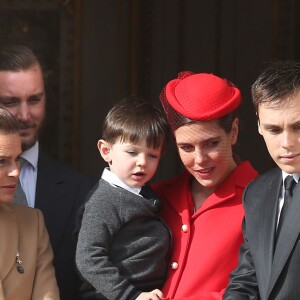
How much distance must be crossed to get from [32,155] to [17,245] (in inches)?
21.7

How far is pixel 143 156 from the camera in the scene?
4148mm

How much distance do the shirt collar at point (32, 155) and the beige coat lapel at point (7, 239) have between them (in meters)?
0.41

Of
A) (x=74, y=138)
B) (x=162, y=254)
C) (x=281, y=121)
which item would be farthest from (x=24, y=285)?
(x=74, y=138)

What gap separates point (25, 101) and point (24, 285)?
80 centimetres

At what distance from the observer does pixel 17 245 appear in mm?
4141

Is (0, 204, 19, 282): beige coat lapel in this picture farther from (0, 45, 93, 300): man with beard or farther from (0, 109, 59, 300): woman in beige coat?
(0, 45, 93, 300): man with beard

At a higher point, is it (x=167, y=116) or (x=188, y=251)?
(x=167, y=116)

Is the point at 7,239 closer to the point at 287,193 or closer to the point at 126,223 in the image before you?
the point at 126,223

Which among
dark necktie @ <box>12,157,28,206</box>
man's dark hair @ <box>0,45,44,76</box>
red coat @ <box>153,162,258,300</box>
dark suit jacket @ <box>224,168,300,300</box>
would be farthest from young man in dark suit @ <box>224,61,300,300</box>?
Answer: man's dark hair @ <box>0,45,44,76</box>

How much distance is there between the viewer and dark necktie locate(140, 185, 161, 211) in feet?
13.8

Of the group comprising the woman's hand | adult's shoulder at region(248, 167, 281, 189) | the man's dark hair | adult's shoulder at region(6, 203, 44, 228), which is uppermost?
the man's dark hair

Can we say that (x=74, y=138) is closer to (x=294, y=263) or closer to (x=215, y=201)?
(x=215, y=201)

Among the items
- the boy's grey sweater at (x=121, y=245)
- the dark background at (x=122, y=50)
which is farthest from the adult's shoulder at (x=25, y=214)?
the dark background at (x=122, y=50)

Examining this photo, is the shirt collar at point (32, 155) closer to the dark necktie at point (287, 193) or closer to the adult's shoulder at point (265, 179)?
the adult's shoulder at point (265, 179)
